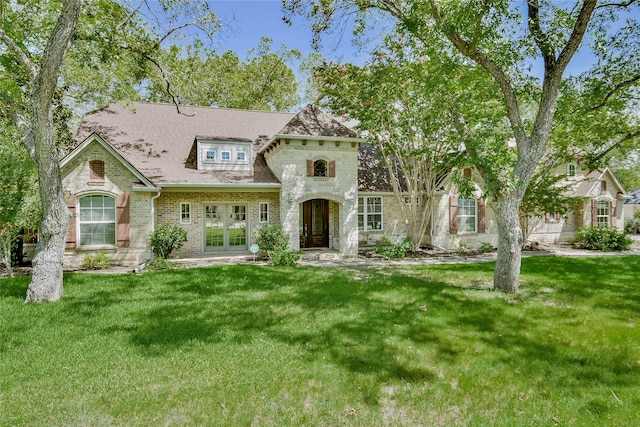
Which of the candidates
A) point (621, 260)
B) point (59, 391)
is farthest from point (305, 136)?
point (621, 260)

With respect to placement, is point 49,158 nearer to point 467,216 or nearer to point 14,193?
point 14,193

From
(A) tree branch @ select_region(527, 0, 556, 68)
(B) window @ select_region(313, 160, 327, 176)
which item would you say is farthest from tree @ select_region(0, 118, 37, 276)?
(A) tree branch @ select_region(527, 0, 556, 68)

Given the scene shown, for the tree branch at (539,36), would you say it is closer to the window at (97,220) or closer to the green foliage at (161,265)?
the green foliage at (161,265)

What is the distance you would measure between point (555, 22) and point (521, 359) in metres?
7.71

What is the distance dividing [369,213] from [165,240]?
8.78 meters

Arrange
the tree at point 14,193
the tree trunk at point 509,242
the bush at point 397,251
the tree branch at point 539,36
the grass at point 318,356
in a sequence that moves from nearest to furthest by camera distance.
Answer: the grass at point 318,356, the tree branch at point 539,36, the tree trunk at point 509,242, the tree at point 14,193, the bush at point 397,251

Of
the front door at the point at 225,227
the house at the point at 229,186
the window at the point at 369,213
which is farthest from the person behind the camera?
the window at the point at 369,213

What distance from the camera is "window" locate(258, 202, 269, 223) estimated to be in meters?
15.0

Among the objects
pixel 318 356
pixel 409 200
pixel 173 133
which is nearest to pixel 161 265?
pixel 173 133

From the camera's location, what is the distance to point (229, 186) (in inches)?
536

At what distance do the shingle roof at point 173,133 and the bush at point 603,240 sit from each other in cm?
1576

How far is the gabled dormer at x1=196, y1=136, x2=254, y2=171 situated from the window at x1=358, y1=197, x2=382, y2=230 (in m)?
5.33

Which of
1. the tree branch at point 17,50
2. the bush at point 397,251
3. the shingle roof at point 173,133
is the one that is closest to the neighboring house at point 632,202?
the bush at point 397,251

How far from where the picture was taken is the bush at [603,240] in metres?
16.6
